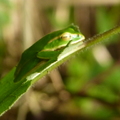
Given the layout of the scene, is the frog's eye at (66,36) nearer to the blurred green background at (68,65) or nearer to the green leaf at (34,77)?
the green leaf at (34,77)

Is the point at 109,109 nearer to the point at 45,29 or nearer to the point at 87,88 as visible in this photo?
the point at 87,88

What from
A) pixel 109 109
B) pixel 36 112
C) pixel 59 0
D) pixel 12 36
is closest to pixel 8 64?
pixel 12 36

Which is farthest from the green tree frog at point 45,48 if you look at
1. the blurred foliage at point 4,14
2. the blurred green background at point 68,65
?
the blurred foliage at point 4,14

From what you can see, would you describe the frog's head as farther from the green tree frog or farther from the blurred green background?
the blurred green background

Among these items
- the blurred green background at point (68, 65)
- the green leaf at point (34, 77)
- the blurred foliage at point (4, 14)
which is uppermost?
the green leaf at point (34, 77)

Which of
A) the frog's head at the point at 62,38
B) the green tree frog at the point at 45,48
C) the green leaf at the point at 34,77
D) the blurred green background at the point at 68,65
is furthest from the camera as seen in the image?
the blurred green background at the point at 68,65

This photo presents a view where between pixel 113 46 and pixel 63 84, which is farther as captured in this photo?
pixel 113 46
